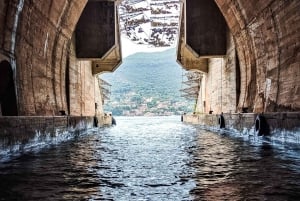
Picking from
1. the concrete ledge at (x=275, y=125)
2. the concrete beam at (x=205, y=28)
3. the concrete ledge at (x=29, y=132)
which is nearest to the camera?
the concrete ledge at (x=29, y=132)

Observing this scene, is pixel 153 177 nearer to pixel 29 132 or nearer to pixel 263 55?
pixel 29 132

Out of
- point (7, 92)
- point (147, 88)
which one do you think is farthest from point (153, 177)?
point (147, 88)

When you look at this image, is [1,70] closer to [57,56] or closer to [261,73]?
[57,56]

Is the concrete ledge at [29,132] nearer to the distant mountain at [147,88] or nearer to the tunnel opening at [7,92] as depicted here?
the tunnel opening at [7,92]

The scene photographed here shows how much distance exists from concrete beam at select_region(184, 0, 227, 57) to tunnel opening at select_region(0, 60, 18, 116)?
10417mm

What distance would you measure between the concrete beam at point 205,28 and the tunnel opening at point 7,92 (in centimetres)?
1042

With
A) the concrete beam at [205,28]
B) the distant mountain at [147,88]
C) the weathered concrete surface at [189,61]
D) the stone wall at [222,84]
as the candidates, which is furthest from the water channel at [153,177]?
the distant mountain at [147,88]

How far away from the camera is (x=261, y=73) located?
14.1 meters

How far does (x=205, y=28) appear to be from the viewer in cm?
1956

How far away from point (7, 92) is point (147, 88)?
102 m

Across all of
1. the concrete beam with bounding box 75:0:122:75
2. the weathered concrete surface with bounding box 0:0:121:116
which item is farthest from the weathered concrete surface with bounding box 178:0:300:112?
the weathered concrete surface with bounding box 0:0:121:116

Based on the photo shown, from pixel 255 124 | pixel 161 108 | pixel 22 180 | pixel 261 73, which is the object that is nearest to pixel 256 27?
pixel 261 73

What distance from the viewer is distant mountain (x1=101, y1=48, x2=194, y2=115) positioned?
10059cm

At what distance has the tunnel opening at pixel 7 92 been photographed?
416 inches
